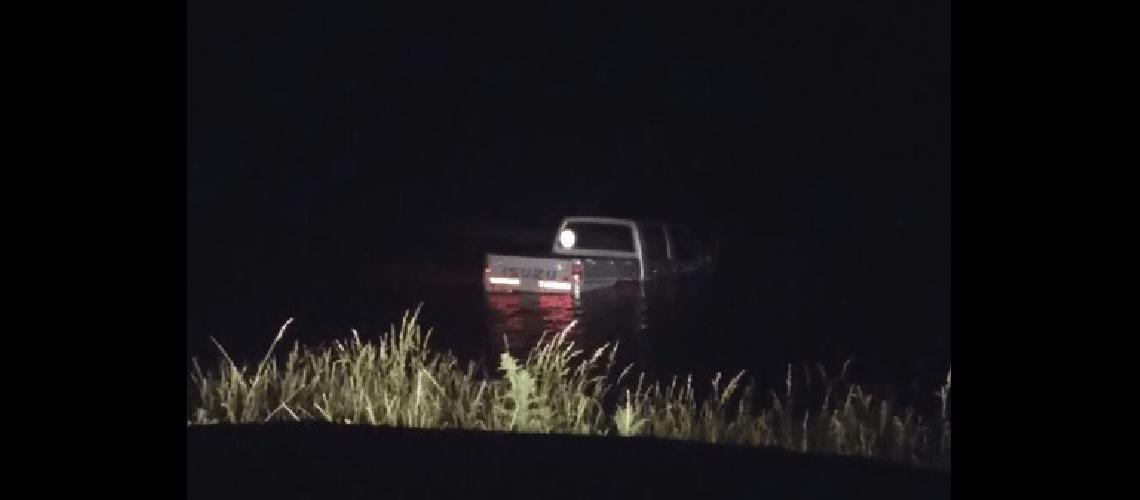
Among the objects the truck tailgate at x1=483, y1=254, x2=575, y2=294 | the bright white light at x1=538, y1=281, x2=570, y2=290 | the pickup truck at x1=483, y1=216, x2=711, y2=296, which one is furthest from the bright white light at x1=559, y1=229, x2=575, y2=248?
the bright white light at x1=538, y1=281, x2=570, y2=290

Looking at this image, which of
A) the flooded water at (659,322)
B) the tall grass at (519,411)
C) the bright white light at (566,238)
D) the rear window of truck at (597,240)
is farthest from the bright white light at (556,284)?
the tall grass at (519,411)

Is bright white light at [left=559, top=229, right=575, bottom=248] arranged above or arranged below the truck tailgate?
above

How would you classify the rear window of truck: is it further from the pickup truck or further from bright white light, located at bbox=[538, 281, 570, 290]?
bright white light, located at bbox=[538, 281, 570, 290]

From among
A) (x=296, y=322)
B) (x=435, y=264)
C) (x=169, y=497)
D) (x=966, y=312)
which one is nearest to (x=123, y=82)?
(x=169, y=497)

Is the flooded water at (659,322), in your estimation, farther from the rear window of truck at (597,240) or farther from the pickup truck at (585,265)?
the rear window of truck at (597,240)

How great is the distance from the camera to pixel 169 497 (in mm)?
7008

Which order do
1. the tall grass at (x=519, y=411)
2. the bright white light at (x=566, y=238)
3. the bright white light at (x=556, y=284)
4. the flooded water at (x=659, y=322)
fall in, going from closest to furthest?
the tall grass at (x=519, y=411) < the flooded water at (x=659, y=322) < the bright white light at (x=556, y=284) < the bright white light at (x=566, y=238)

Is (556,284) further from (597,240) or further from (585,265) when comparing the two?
(597,240)

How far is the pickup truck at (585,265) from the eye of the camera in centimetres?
2383

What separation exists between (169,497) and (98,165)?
4.88ft

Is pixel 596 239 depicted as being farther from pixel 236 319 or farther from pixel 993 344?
pixel 993 344

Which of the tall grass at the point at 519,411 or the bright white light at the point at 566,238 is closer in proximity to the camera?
the tall grass at the point at 519,411

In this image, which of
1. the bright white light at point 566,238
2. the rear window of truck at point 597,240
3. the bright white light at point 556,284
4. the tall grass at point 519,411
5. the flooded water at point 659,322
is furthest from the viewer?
the rear window of truck at point 597,240

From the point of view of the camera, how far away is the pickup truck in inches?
938
